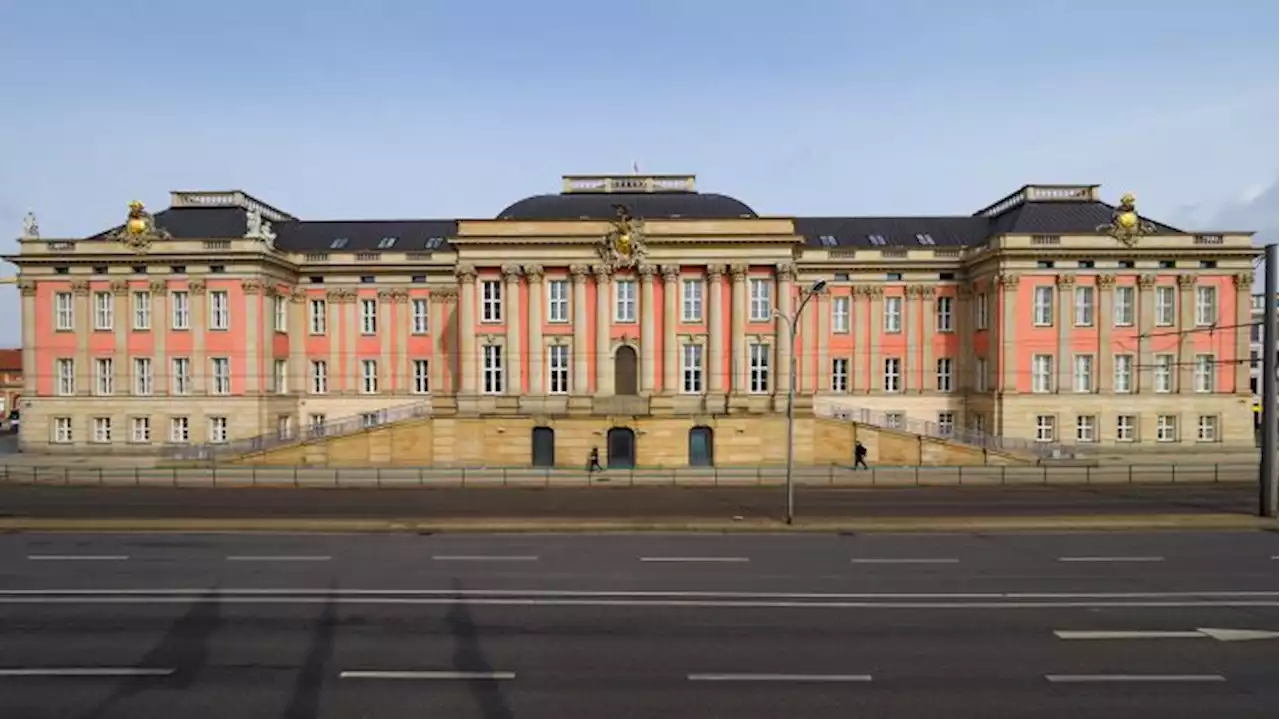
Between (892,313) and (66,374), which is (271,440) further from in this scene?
(892,313)

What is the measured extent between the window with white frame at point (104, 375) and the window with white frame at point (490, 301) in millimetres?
27949

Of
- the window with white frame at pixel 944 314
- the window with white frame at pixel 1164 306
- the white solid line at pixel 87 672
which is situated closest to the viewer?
the white solid line at pixel 87 672

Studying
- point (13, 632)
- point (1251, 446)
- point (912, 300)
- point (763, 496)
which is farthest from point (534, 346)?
point (1251, 446)

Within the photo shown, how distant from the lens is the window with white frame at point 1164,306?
55750mm

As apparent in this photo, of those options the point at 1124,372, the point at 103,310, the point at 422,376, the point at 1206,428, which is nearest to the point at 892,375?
the point at 1124,372

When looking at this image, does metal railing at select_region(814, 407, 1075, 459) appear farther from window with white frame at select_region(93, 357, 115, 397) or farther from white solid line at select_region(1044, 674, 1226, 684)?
window with white frame at select_region(93, 357, 115, 397)

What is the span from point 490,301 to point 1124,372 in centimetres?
4508

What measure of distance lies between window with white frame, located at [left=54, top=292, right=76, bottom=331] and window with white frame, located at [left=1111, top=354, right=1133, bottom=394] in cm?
7535

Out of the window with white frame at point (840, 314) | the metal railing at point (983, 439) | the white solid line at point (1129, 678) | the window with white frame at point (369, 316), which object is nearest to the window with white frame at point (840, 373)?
the window with white frame at point (840, 314)

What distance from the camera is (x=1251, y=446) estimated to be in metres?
55.0

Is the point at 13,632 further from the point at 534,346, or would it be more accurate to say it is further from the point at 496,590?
the point at 534,346

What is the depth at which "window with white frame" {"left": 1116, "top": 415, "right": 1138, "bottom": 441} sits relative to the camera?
55031 millimetres

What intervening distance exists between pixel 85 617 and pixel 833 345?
176 ft

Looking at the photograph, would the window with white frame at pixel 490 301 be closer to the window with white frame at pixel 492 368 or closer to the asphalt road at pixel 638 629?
the window with white frame at pixel 492 368
